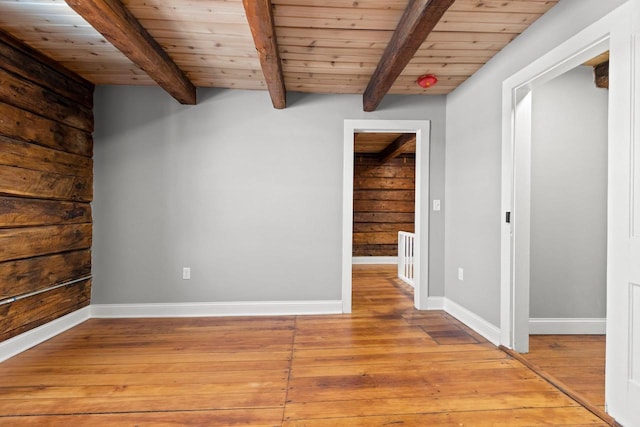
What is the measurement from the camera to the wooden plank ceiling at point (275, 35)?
1877mm

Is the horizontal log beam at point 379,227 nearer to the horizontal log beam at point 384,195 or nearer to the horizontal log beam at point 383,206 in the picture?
the horizontal log beam at point 383,206

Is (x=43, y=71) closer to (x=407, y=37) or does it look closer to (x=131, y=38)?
(x=131, y=38)

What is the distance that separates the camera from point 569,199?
2.78 meters

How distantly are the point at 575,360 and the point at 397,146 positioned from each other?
3824 millimetres

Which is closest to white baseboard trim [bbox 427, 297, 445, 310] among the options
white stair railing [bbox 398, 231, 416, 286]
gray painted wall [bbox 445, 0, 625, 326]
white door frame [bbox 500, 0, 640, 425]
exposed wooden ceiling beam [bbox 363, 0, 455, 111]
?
gray painted wall [bbox 445, 0, 625, 326]

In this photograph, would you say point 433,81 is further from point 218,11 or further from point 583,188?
point 218,11

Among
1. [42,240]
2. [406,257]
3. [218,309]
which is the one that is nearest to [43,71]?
[42,240]

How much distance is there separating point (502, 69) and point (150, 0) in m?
2.44

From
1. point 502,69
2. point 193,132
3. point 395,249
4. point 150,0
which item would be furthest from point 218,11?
point 395,249

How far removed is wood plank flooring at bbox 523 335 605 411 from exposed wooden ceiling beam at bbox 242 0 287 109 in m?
2.72

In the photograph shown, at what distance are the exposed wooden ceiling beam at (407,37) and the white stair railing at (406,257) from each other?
270 centimetres

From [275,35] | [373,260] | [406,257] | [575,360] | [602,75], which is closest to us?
[275,35]

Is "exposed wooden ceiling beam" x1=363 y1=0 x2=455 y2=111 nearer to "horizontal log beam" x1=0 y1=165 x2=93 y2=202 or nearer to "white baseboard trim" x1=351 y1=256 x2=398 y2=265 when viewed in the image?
"horizontal log beam" x1=0 y1=165 x2=93 y2=202

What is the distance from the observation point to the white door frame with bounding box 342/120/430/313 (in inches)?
130
